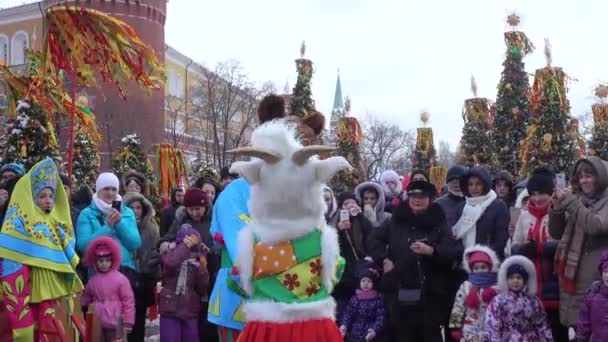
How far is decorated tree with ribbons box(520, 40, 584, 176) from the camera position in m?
18.2

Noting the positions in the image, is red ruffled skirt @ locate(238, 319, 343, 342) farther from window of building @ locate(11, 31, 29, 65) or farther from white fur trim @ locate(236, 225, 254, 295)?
window of building @ locate(11, 31, 29, 65)

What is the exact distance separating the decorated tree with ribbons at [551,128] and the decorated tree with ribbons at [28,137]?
12027 mm

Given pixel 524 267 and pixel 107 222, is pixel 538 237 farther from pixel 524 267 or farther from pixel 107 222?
pixel 107 222

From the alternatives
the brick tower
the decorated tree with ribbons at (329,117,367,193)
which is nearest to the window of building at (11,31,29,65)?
the brick tower

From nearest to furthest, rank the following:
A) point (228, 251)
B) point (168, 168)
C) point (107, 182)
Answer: point (228, 251)
point (107, 182)
point (168, 168)

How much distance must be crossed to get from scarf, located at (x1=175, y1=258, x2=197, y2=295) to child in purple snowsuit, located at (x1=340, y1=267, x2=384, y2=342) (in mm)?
1684

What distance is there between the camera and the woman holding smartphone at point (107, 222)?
718 cm

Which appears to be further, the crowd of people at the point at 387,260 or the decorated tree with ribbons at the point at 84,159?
the decorated tree with ribbons at the point at 84,159

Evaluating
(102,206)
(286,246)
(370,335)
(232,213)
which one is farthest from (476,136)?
(286,246)

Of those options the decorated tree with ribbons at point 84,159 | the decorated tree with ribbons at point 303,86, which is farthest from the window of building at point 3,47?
the decorated tree with ribbons at point 303,86

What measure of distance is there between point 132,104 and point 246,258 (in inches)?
1455

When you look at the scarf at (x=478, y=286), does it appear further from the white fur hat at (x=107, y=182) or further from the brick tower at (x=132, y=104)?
the brick tower at (x=132, y=104)

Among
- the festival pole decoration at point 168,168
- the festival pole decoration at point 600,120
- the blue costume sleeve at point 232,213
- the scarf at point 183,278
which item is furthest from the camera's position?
the festival pole decoration at point 600,120

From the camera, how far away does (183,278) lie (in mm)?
7172
